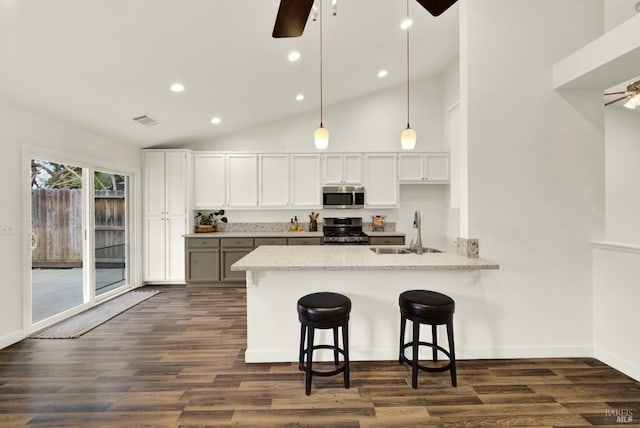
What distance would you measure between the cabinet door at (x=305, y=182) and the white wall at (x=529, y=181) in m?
2.91

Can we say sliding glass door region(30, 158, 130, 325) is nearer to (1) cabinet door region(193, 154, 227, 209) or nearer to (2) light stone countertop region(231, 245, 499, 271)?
(1) cabinet door region(193, 154, 227, 209)

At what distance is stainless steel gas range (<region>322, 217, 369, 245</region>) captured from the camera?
494 cm

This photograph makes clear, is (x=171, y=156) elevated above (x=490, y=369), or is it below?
above

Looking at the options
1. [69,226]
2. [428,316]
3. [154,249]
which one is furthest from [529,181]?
[154,249]

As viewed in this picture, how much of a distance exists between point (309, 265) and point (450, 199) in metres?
3.76

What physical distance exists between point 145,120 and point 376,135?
362 centimetres

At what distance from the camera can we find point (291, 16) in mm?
1691

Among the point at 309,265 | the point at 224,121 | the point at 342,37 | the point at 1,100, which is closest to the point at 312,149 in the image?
the point at 224,121

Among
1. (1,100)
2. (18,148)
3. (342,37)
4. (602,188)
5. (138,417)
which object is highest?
(342,37)

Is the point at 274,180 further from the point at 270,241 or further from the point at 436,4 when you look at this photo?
the point at 436,4

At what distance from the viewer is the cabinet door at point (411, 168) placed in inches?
206

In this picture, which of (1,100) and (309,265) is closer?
(309,265)

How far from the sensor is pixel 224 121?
4.80 m

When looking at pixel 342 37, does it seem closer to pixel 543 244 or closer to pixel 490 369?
pixel 543 244
